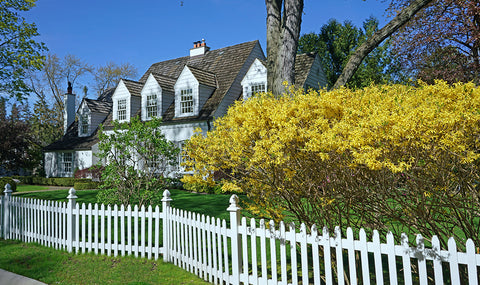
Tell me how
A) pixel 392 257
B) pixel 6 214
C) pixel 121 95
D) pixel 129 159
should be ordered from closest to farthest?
1. pixel 392 257
2. pixel 6 214
3. pixel 129 159
4. pixel 121 95

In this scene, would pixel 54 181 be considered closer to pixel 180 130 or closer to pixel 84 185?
pixel 84 185

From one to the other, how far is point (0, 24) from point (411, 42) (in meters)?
19.5

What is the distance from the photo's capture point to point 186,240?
5855 millimetres

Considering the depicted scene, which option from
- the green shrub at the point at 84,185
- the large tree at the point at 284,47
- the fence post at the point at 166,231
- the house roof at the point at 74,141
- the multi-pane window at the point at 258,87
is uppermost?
the multi-pane window at the point at 258,87

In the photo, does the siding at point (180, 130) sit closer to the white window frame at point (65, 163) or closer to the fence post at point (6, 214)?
the white window frame at point (65, 163)

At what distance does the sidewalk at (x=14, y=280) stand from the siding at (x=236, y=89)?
45.5 ft

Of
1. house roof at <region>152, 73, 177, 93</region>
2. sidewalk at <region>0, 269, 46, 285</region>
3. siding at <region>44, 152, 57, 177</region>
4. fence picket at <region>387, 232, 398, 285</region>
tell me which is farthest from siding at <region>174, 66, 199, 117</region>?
fence picket at <region>387, 232, 398, 285</region>

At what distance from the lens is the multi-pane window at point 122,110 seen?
77.3 ft

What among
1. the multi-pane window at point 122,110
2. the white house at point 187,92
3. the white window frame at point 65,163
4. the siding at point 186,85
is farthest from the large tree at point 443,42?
the white window frame at point 65,163

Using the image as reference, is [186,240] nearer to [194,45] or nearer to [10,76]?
[10,76]

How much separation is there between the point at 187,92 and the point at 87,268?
15.4m

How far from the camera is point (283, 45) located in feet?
24.5

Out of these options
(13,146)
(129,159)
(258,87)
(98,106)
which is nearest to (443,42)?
(258,87)

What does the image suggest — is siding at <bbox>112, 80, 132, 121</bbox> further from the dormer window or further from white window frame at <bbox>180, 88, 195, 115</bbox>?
the dormer window
